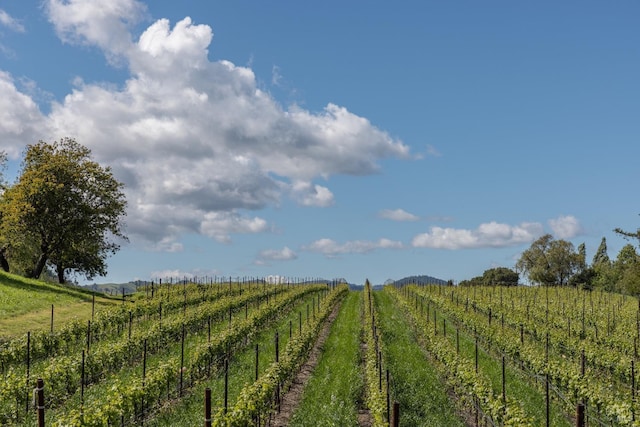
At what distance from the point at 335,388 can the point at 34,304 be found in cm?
2242

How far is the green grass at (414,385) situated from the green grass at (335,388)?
1.25 m

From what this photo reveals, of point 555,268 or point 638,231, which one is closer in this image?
point 638,231

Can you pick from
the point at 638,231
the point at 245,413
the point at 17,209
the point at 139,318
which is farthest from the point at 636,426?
the point at 638,231

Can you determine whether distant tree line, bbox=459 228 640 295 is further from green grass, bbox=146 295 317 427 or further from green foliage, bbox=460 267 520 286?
green grass, bbox=146 295 317 427

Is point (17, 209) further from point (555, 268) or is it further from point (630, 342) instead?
point (555, 268)

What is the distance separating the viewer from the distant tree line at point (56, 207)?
4162 cm

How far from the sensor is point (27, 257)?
46.4 metres

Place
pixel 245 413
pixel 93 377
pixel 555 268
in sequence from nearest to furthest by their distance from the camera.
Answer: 1. pixel 245 413
2. pixel 93 377
3. pixel 555 268

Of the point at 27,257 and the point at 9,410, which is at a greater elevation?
the point at 27,257

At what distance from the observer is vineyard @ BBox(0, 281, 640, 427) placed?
14477 millimetres

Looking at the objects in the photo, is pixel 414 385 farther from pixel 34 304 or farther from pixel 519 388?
pixel 34 304

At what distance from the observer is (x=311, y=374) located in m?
20.5

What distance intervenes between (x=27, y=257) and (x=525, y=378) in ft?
131

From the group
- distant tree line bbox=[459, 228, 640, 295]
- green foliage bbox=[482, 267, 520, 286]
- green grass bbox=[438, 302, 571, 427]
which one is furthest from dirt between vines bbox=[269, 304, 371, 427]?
green foliage bbox=[482, 267, 520, 286]
